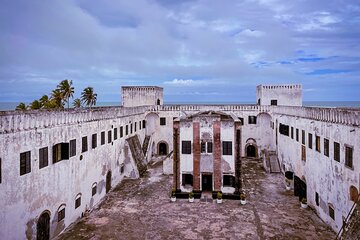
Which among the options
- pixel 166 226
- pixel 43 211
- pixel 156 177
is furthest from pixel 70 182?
pixel 156 177

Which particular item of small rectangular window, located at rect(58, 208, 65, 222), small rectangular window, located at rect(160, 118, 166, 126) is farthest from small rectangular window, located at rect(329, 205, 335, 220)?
small rectangular window, located at rect(160, 118, 166, 126)

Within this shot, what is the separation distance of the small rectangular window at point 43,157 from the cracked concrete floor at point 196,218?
4694mm

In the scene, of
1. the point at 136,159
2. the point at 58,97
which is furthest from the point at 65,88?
the point at 136,159

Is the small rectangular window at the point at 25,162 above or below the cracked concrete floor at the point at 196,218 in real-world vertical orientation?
above

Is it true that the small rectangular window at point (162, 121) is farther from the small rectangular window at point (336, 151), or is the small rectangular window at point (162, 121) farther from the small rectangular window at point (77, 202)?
the small rectangular window at point (336, 151)

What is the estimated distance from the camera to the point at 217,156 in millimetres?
23734

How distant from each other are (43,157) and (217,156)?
13615mm

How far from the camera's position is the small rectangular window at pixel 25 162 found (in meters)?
13.9

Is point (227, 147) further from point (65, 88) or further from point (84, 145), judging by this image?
point (65, 88)

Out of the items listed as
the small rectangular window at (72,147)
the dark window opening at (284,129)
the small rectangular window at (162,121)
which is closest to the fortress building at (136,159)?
the small rectangular window at (72,147)

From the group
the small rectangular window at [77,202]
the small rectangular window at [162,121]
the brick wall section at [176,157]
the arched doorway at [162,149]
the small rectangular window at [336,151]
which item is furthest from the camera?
the arched doorway at [162,149]

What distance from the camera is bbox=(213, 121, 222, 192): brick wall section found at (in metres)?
23.6

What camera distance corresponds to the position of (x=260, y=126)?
39.1 m

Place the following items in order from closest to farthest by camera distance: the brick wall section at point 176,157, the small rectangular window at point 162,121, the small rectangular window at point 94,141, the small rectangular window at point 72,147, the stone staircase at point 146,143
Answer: the small rectangular window at point 72,147
the small rectangular window at point 94,141
the brick wall section at point 176,157
the stone staircase at point 146,143
the small rectangular window at point 162,121
